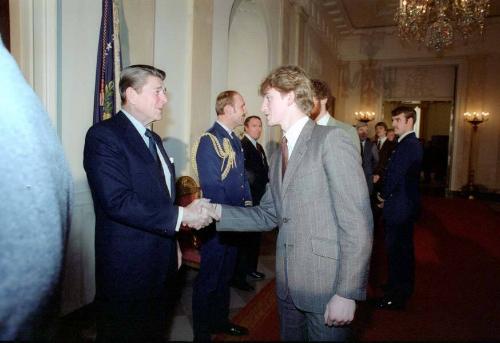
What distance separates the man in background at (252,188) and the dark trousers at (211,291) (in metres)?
0.96

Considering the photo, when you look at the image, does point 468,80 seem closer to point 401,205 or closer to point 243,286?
point 401,205

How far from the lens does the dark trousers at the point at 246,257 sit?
3.79 m

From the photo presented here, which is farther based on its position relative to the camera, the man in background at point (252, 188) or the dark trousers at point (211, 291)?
the man in background at point (252, 188)

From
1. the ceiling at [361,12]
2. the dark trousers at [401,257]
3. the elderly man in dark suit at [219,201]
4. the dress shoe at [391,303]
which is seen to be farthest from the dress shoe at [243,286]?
the ceiling at [361,12]

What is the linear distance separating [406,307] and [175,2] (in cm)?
403

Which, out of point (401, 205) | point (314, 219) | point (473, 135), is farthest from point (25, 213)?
point (473, 135)

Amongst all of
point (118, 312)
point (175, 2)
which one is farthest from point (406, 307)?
point (175, 2)

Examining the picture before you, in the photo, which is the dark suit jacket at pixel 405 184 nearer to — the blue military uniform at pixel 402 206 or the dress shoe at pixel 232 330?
the blue military uniform at pixel 402 206

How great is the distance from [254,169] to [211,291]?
1.97 metres

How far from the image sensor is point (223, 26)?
16.3 feet

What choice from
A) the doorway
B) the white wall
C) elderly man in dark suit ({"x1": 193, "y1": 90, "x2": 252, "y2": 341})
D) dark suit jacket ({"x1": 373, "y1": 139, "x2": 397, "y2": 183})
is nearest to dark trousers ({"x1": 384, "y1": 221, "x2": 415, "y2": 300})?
elderly man in dark suit ({"x1": 193, "y1": 90, "x2": 252, "y2": 341})

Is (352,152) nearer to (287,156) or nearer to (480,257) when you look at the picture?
(287,156)

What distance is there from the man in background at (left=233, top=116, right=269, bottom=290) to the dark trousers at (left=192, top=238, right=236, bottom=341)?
963mm

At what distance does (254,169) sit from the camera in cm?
434
